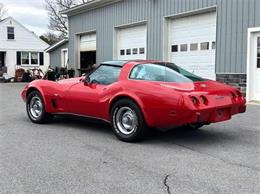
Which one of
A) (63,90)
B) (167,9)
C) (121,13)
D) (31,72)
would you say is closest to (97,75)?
(63,90)

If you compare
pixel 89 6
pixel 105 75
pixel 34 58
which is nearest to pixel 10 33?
pixel 34 58

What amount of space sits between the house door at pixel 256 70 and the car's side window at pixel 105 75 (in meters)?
6.27

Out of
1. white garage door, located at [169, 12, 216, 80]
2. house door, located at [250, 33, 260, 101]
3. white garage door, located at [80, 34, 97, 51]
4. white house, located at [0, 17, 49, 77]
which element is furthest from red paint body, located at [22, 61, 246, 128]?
white house, located at [0, 17, 49, 77]

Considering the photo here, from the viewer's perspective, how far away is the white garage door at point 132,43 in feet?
53.5

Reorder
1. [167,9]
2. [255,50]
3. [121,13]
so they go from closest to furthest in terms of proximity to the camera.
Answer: [255,50]
[167,9]
[121,13]

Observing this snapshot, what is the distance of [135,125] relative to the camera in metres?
6.14

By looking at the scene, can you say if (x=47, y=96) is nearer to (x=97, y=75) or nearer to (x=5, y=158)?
(x=97, y=75)

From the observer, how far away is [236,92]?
6504 millimetres

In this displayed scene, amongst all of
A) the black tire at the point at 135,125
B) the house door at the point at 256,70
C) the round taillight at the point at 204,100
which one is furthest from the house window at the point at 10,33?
the round taillight at the point at 204,100

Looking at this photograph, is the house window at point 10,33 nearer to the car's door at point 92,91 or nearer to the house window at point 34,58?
the house window at point 34,58

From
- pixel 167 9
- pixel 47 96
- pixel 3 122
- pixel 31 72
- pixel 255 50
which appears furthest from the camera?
pixel 31 72

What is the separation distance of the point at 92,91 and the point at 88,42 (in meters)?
13.9

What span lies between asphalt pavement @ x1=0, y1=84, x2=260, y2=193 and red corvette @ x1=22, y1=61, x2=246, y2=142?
0.38 m

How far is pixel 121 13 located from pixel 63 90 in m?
10.4
